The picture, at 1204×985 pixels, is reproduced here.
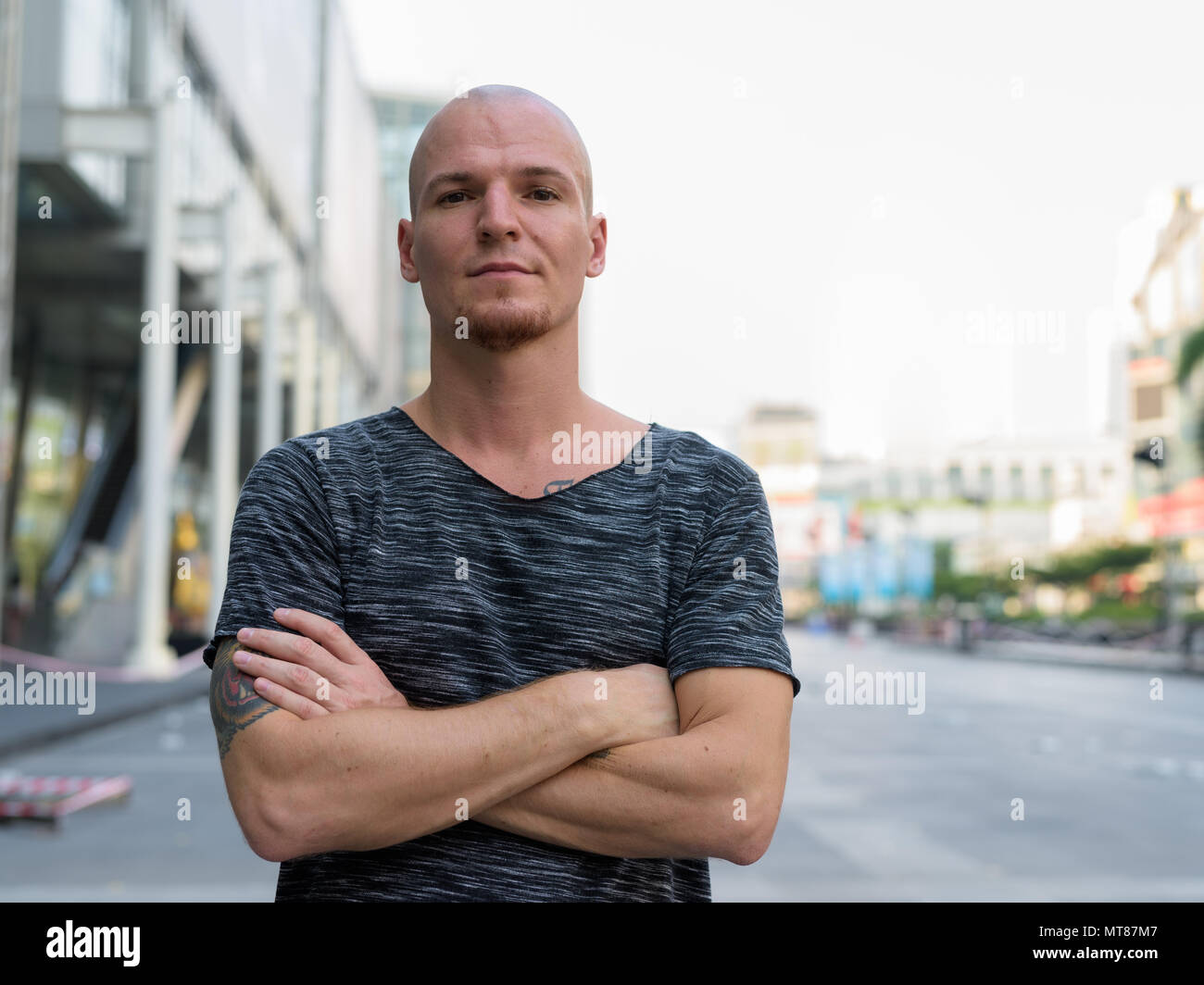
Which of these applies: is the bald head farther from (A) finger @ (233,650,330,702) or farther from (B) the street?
(B) the street

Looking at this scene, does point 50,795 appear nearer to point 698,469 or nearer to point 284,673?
point 284,673

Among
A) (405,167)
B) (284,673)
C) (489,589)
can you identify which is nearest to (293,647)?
(284,673)

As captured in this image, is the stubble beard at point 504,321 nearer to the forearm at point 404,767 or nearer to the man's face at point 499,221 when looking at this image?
the man's face at point 499,221

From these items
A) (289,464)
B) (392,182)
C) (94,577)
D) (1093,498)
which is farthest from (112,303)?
(1093,498)

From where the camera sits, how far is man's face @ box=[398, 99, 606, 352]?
1.92 m

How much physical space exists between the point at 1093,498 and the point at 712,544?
4790 inches

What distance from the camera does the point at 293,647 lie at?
1845 mm

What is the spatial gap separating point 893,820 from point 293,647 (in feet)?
25.5

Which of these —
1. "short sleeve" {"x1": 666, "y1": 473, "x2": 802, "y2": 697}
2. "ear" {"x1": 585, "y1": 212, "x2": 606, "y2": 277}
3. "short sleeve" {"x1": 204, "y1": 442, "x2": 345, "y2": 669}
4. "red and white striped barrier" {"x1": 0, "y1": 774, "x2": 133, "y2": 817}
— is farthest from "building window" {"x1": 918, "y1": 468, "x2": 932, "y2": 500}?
"short sleeve" {"x1": 204, "y1": 442, "x2": 345, "y2": 669}

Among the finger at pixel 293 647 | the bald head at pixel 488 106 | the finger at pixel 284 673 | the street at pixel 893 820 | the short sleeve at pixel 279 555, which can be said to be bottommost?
the street at pixel 893 820

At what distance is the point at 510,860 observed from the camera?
5.93ft

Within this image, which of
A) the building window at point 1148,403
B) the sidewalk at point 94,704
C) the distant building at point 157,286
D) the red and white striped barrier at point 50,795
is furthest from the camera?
the building window at point 1148,403

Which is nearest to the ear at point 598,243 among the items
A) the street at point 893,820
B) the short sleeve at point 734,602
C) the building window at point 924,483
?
the short sleeve at point 734,602

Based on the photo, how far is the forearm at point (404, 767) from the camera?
1.77m
